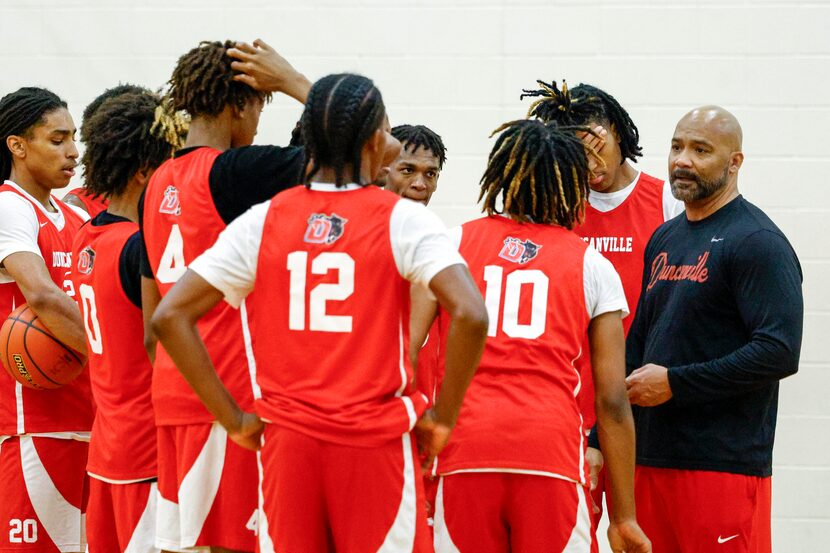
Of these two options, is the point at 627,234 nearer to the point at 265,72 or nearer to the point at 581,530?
the point at 581,530

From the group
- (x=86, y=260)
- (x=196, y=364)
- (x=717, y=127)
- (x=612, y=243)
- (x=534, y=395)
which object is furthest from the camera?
(x=612, y=243)

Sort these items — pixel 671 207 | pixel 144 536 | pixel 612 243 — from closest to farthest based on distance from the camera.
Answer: pixel 144 536
pixel 612 243
pixel 671 207

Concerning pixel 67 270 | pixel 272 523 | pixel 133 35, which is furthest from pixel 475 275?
pixel 133 35

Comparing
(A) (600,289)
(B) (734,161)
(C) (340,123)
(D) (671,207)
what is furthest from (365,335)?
(D) (671,207)

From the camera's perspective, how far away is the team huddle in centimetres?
259

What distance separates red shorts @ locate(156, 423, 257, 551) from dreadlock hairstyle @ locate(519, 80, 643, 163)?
2231 millimetres

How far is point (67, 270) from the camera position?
14.5 feet

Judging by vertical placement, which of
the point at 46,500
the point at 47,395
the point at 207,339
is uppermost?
the point at 207,339

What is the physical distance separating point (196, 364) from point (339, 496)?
49 cm

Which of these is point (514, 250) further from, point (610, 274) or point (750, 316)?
point (750, 316)

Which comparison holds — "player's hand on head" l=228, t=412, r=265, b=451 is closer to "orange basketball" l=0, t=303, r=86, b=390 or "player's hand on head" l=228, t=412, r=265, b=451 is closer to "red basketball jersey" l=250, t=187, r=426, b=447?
"red basketball jersey" l=250, t=187, r=426, b=447

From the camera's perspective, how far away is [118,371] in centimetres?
351

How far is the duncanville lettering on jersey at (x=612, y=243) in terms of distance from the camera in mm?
4344

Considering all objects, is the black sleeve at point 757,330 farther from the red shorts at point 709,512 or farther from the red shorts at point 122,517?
the red shorts at point 122,517
